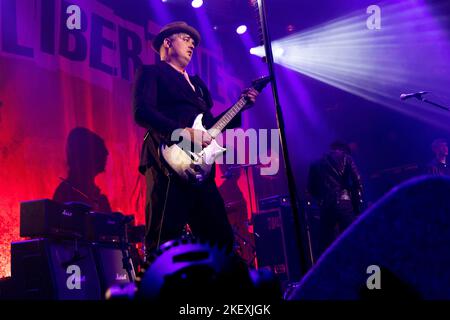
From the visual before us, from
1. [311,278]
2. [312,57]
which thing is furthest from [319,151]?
[311,278]

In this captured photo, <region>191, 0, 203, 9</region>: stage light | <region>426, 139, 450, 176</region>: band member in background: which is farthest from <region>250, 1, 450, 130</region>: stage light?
<region>426, 139, 450, 176</region>: band member in background

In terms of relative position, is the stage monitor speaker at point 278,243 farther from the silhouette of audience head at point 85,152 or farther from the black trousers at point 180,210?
the black trousers at point 180,210

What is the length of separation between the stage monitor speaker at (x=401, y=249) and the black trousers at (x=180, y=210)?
241 cm

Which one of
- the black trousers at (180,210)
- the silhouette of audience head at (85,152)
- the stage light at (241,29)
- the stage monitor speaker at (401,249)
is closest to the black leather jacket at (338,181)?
the silhouette of audience head at (85,152)

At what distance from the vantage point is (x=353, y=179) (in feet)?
19.6

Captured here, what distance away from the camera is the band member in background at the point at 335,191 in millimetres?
Answer: 5852

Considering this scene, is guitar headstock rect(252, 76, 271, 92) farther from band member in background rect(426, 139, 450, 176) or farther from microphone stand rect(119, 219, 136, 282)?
band member in background rect(426, 139, 450, 176)

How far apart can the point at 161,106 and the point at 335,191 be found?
10.1 feet

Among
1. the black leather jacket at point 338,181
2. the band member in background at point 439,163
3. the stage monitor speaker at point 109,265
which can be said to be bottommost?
the stage monitor speaker at point 109,265

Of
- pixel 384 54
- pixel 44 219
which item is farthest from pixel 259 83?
pixel 384 54

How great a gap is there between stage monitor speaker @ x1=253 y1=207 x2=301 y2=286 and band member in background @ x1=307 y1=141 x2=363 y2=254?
2.60ft

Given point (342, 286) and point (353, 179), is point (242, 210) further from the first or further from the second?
point (342, 286)

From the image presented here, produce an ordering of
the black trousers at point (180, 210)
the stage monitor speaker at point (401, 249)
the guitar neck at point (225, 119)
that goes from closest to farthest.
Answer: the stage monitor speaker at point (401, 249), the black trousers at point (180, 210), the guitar neck at point (225, 119)

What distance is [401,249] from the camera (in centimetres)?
67
